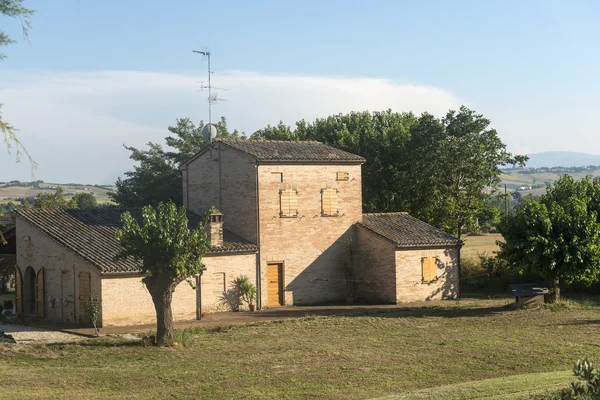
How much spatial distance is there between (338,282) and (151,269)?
13.3m

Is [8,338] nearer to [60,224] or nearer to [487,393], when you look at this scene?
[60,224]

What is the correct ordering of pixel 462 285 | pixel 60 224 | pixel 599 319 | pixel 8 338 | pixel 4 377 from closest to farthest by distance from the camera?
pixel 4 377 → pixel 8 338 → pixel 599 319 → pixel 60 224 → pixel 462 285

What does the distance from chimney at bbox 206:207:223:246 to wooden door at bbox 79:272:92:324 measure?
17.7 ft

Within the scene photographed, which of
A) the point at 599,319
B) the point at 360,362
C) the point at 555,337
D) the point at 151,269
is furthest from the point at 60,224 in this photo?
the point at 599,319

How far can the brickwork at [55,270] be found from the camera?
29109 mm

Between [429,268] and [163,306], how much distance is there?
49.0 feet

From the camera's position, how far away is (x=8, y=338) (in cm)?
2617

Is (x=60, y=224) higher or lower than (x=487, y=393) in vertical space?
higher

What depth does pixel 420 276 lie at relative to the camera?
35.1 meters

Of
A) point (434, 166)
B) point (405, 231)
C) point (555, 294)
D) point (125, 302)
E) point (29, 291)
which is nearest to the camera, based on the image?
point (125, 302)

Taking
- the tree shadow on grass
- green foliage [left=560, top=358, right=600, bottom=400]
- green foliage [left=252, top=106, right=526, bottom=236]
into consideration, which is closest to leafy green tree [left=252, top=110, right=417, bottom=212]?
green foliage [left=252, top=106, right=526, bottom=236]

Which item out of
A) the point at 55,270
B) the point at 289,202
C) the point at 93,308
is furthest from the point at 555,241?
the point at 55,270

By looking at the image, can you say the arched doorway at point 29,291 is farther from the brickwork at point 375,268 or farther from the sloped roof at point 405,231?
the sloped roof at point 405,231

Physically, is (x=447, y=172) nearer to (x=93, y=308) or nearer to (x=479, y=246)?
Answer: (x=479, y=246)
